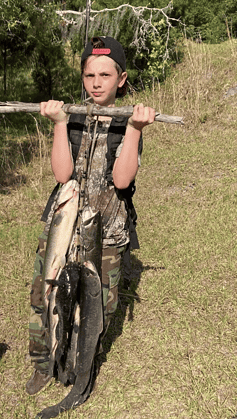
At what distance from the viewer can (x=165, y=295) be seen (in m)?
3.96

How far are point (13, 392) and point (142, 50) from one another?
9.58m

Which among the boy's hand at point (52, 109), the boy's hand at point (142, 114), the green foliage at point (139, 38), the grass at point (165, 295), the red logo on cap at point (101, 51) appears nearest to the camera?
the boy's hand at point (142, 114)

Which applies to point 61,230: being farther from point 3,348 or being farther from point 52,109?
point 3,348

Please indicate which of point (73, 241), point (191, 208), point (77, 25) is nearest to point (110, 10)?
point (77, 25)

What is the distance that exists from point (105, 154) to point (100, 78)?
0.50 m

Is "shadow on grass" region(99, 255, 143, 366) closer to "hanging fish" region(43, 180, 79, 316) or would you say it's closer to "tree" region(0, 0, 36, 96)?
"hanging fish" region(43, 180, 79, 316)

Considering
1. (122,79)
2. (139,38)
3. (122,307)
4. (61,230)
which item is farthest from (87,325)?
(139,38)

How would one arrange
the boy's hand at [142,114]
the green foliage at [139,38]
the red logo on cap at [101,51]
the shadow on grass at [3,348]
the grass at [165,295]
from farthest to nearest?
the green foliage at [139,38]
the shadow on grass at [3,348]
the grass at [165,295]
the red logo on cap at [101,51]
the boy's hand at [142,114]

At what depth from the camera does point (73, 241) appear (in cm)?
229

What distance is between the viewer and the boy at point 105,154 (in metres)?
2.26

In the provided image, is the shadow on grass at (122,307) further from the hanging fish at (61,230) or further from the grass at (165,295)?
the hanging fish at (61,230)

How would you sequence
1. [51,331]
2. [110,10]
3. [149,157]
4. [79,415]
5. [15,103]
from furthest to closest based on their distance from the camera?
[110,10] → [149,157] → [79,415] → [51,331] → [15,103]

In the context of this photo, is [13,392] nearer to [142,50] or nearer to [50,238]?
[50,238]

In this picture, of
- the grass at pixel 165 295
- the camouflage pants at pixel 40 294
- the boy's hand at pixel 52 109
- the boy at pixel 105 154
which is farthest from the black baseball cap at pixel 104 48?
the grass at pixel 165 295
